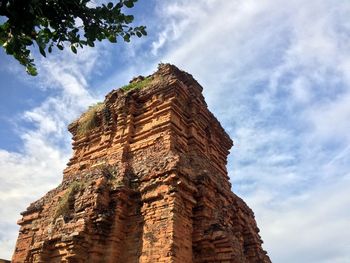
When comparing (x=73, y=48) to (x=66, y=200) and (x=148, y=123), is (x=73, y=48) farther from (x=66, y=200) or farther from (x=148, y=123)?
(x=148, y=123)

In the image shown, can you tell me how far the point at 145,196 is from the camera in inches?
300

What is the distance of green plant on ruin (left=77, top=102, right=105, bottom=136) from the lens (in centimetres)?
1140

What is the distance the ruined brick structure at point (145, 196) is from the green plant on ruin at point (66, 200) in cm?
3

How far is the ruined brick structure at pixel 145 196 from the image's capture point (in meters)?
7.10

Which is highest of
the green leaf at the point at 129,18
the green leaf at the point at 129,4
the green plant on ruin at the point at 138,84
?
the green plant on ruin at the point at 138,84

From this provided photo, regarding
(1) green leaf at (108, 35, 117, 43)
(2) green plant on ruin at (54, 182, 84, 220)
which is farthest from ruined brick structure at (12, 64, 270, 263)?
(1) green leaf at (108, 35, 117, 43)

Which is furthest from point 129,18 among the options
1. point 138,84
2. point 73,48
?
point 138,84

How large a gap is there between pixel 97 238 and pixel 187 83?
253 inches

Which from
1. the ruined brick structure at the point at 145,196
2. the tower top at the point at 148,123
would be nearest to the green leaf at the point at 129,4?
the ruined brick structure at the point at 145,196

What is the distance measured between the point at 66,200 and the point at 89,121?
3.71 m

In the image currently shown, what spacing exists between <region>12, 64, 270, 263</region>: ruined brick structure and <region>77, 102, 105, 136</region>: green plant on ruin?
0.04m

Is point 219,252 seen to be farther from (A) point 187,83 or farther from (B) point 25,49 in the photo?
(A) point 187,83

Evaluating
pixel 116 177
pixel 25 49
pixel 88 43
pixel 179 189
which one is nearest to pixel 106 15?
pixel 88 43

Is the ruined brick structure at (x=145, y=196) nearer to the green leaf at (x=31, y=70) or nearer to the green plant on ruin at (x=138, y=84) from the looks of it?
the green plant on ruin at (x=138, y=84)
